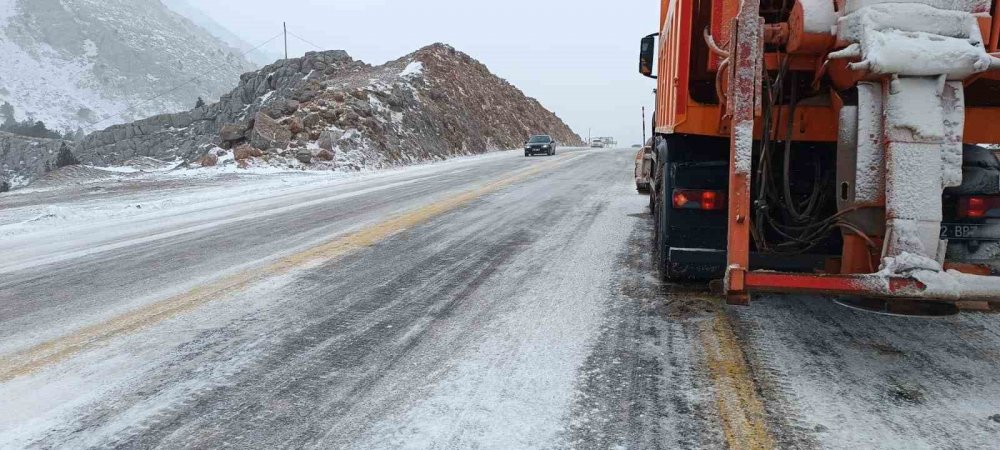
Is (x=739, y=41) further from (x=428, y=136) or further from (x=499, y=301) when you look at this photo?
(x=428, y=136)

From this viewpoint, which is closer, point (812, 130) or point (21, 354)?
point (21, 354)

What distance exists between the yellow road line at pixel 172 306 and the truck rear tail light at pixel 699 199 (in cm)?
324

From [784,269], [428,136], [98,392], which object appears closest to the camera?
[98,392]

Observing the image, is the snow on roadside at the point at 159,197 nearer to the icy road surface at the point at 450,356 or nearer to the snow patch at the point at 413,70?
the icy road surface at the point at 450,356

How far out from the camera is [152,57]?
538ft

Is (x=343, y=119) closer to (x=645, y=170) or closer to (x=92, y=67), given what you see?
(x=645, y=170)

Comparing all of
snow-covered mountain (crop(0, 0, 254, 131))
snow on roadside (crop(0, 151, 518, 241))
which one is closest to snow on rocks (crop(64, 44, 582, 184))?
snow on roadside (crop(0, 151, 518, 241))

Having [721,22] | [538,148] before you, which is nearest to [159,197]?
[721,22]

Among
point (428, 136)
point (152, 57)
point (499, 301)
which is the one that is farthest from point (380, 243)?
point (152, 57)

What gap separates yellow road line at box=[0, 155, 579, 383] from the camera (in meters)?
3.09

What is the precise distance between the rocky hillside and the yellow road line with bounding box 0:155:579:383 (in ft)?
48.1

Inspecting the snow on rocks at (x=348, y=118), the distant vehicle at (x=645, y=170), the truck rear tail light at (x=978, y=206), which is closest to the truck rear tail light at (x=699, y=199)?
the truck rear tail light at (x=978, y=206)

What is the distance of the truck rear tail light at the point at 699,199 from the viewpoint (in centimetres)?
388

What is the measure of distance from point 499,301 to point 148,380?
7.13 ft
